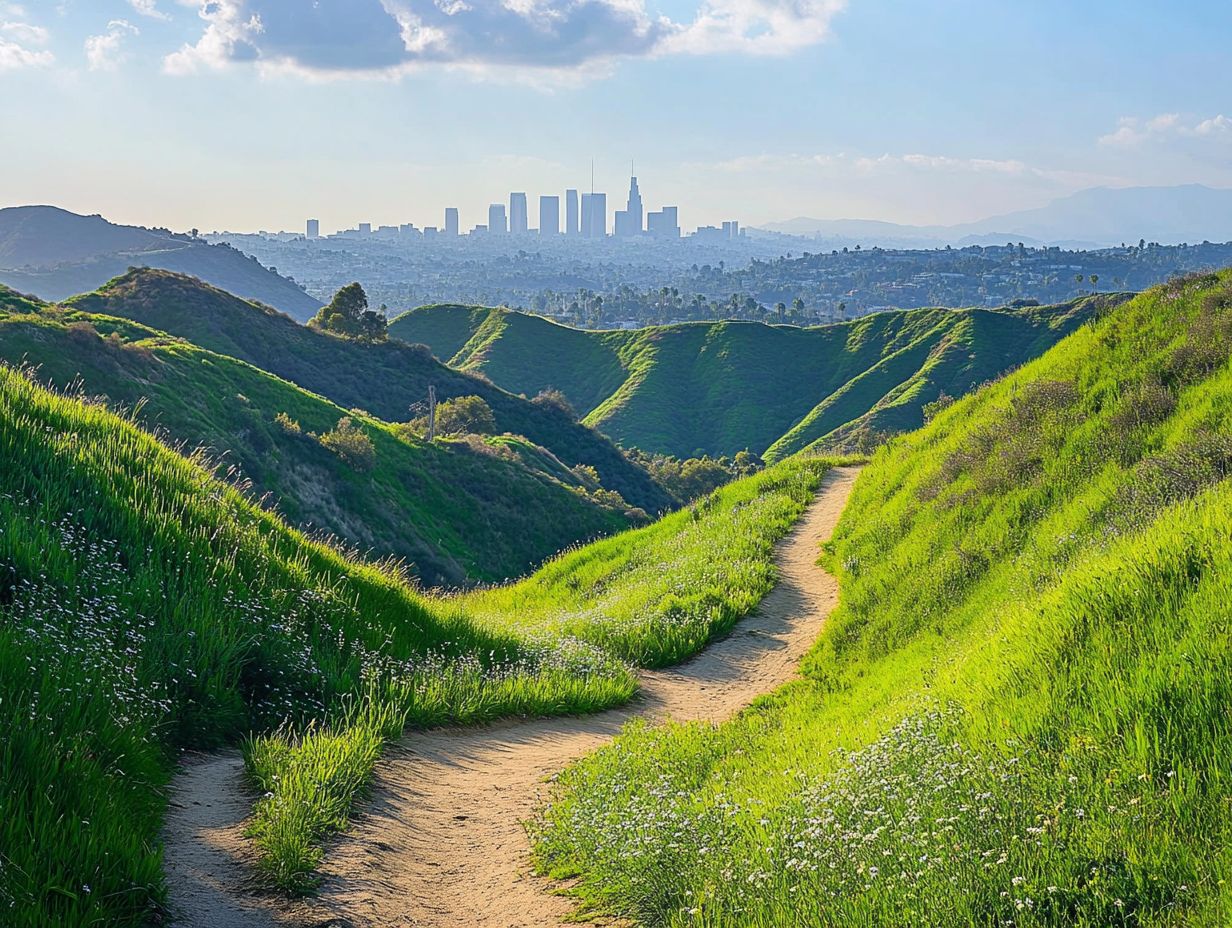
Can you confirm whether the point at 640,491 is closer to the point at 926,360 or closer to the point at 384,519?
the point at 384,519

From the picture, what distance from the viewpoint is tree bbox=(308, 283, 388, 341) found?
8956cm

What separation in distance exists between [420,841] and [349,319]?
8975 cm

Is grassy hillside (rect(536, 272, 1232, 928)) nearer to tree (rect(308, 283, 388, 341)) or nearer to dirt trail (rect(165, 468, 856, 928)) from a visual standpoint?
dirt trail (rect(165, 468, 856, 928))

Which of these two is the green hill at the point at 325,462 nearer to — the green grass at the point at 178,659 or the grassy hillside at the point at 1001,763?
the green grass at the point at 178,659

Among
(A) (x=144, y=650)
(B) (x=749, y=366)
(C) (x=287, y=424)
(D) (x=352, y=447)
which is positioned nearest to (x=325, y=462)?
(D) (x=352, y=447)

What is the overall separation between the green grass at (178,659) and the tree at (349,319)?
266 feet

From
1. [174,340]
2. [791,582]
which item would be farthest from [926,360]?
[791,582]

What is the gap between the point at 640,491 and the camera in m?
77.4

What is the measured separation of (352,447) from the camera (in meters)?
45.8

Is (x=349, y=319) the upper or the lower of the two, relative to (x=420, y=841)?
upper

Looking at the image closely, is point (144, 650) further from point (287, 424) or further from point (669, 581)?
point (287, 424)

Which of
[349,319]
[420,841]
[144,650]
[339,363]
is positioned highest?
[349,319]

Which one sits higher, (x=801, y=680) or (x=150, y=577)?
(x=150, y=577)

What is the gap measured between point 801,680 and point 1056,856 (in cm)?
751
